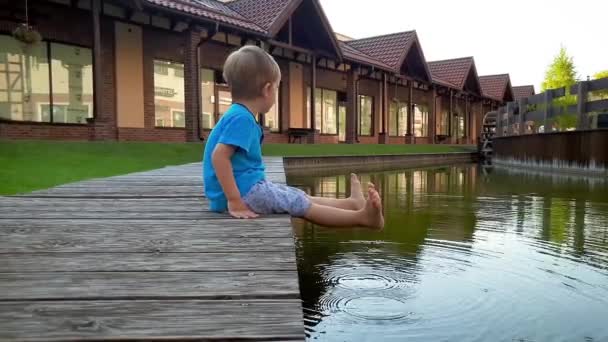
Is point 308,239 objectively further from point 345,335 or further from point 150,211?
point 345,335

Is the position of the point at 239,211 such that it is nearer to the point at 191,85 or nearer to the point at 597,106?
the point at 597,106

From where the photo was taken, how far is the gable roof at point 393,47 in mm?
21375

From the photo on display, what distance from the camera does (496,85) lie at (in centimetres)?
3528

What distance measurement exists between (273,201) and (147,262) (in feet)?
3.15

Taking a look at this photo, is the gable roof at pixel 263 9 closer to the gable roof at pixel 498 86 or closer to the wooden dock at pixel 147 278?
the wooden dock at pixel 147 278

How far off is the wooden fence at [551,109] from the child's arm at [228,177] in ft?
31.3

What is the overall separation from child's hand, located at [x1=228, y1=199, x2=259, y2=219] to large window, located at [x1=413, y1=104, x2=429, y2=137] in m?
25.2

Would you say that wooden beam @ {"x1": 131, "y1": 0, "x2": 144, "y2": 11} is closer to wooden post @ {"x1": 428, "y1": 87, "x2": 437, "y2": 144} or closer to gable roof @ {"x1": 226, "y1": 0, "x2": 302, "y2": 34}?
gable roof @ {"x1": 226, "y1": 0, "x2": 302, "y2": 34}

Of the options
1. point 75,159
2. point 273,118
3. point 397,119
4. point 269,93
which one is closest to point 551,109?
point 273,118

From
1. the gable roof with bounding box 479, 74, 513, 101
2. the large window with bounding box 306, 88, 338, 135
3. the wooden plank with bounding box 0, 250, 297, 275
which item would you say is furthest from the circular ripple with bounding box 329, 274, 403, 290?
the gable roof with bounding box 479, 74, 513, 101

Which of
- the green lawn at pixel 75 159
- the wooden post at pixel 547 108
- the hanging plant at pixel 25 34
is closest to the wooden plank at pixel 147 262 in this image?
the green lawn at pixel 75 159

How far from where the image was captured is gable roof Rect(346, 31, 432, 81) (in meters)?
21.4

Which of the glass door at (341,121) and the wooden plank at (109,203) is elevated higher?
the glass door at (341,121)

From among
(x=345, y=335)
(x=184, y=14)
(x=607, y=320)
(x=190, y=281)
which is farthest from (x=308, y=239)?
(x=184, y=14)
